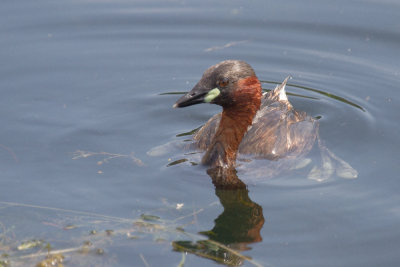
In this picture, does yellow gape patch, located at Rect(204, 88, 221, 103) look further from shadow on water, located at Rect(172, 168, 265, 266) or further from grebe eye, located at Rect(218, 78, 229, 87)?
shadow on water, located at Rect(172, 168, 265, 266)

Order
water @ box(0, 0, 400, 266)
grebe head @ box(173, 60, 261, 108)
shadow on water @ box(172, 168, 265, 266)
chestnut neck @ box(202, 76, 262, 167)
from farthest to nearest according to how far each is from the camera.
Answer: chestnut neck @ box(202, 76, 262, 167)
grebe head @ box(173, 60, 261, 108)
water @ box(0, 0, 400, 266)
shadow on water @ box(172, 168, 265, 266)

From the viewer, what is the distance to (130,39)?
35.2 ft

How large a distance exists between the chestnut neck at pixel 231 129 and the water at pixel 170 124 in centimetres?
26

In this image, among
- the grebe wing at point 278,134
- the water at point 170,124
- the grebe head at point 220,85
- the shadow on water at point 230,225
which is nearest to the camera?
the shadow on water at point 230,225

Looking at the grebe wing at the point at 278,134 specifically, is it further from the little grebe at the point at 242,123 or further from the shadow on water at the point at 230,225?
the shadow on water at the point at 230,225

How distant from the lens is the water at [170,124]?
21.2ft

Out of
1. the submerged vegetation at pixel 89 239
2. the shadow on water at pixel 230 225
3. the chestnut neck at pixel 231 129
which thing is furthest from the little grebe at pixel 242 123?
the submerged vegetation at pixel 89 239

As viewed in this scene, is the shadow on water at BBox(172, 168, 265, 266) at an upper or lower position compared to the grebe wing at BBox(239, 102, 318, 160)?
lower

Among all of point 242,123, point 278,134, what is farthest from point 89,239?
point 278,134

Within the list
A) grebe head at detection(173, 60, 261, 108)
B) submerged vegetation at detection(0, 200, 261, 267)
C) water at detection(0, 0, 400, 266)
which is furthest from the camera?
grebe head at detection(173, 60, 261, 108)

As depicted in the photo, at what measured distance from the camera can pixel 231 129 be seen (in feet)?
26.0

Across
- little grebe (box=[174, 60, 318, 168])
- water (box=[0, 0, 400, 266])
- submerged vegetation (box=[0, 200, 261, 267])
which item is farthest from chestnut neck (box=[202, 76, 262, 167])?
submerged vegetation (box=[0, 200, 261, 267])

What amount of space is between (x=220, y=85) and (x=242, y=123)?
26.1 inches

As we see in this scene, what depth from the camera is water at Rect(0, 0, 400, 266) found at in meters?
6.46
